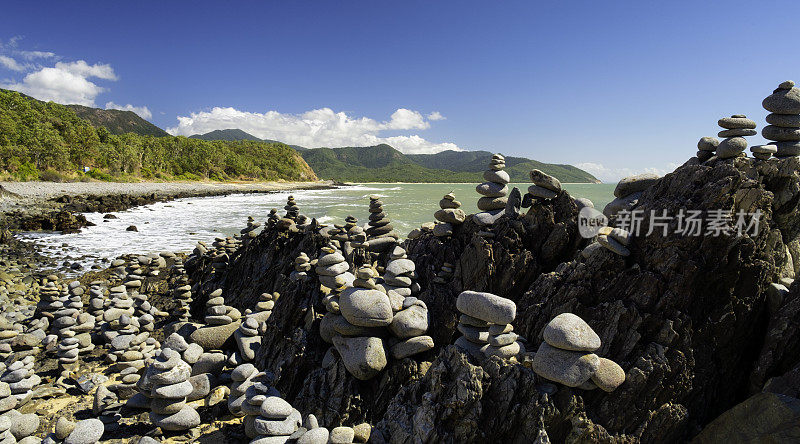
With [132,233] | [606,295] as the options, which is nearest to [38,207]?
[132,233]

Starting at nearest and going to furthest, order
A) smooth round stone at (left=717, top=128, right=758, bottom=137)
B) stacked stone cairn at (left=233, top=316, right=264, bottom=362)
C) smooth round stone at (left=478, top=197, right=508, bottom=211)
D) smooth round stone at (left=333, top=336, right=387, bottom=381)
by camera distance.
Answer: smooth round stone at (left=333, top=336, right=387, bottom=381), smooth round stone at (left=717, top=128, right=758, bottom=137), stacked stone cairn at (left=233, top=316, right=264, bottom=362), smooth round stone at (left=478, top=197, right=508, bottom=211)

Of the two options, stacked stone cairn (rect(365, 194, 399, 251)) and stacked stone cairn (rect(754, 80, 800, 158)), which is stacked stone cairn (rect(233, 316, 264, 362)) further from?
stacked stone cairn (rect(754, 80, 800, 158))

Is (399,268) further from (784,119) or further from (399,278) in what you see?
(784,119)

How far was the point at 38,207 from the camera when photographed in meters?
38.5

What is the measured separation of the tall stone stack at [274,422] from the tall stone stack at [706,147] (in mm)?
11199

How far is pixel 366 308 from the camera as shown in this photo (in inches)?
258

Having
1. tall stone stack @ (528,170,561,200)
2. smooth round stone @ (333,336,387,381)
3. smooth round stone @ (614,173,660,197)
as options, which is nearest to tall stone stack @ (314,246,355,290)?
smooth round stone @ (333,336,387,381)

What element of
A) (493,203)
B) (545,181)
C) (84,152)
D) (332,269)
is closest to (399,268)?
(332,269)

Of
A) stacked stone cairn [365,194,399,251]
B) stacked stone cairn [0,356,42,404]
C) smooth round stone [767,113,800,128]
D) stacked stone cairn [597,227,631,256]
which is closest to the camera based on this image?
stacked stone cairn [597,227,631,256]

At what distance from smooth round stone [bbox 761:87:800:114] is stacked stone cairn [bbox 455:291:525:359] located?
30.4 ft

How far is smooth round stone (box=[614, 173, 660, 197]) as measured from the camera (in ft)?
31.6

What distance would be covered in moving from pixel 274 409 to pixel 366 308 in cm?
216

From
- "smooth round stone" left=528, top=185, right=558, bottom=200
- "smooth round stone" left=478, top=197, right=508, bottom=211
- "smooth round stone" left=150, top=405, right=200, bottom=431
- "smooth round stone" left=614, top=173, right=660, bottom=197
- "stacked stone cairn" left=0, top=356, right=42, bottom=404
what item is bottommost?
"smooth round stone" left=150, top=405, right=200, bottom=431

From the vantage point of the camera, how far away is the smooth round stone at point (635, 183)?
31.6 feet
